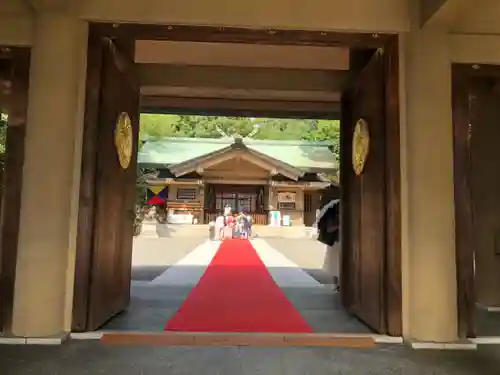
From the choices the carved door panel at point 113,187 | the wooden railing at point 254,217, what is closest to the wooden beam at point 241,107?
the carved door panel at point 113,187

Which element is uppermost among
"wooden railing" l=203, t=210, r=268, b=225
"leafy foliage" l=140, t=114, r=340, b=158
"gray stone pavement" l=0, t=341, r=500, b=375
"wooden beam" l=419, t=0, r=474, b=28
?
"leafy foliage" l=140, t=114, r=340, b=158

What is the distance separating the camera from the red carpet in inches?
121

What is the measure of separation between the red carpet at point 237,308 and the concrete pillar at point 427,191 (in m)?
0.80

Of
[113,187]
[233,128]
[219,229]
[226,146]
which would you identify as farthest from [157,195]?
[113,187]

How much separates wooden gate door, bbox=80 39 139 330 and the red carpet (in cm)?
51

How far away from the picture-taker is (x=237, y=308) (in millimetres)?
3750

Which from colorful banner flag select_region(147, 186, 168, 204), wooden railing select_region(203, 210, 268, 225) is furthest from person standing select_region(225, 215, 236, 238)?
colorful banner flag select_region(147, 186, 168, 204)

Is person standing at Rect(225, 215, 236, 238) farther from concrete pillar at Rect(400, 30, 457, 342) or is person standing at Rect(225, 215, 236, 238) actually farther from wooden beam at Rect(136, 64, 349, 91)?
concrete pillar at Rect(400, 30, 457, 342)

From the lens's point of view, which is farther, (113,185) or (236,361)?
(113,185)

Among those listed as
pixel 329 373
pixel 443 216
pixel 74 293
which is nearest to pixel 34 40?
pixel 74 293

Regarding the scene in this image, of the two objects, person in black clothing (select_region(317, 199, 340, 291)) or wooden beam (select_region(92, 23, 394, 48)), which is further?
person in black clothing (select_region(317, 199, 340, 291))

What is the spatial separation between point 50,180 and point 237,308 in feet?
6.22

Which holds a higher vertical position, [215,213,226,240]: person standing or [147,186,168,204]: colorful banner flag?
[147,186,168,204]: colorful banner flag

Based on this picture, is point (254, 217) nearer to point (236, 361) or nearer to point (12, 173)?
point (12, 173)
